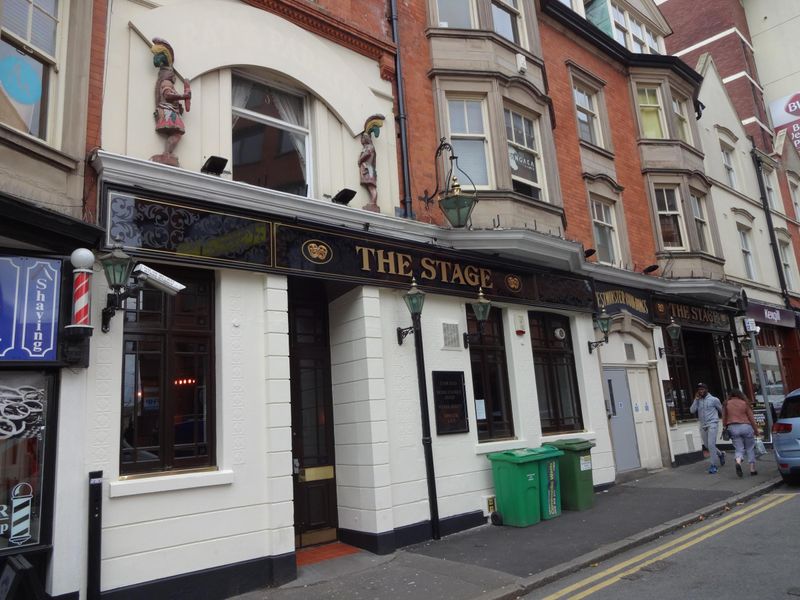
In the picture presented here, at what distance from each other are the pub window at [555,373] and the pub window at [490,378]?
952mm

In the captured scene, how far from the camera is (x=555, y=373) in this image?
1180cm

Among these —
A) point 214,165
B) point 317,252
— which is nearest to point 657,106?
point 317,252

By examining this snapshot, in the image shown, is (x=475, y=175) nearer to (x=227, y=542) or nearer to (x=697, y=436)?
(x=227, y=542)

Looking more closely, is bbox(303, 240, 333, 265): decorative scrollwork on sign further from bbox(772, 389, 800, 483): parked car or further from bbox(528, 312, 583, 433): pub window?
bbox(772, 389, 800, 483): parked car

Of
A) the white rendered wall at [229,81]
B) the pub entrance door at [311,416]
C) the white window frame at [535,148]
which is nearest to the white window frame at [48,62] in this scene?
the white rendered wall at [229,81]

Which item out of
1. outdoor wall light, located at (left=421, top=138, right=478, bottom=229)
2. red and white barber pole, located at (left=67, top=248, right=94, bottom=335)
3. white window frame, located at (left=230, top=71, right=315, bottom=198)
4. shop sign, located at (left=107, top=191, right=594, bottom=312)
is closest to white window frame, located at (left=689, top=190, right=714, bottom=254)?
shop sign, located at (left=107, top=191, right=594, bottom=312)

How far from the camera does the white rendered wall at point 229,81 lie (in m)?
7.04

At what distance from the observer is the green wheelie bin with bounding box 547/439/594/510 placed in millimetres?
9789

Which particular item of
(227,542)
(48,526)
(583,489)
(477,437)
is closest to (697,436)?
(583,489)

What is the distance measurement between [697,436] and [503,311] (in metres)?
8.07

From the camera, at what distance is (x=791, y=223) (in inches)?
925

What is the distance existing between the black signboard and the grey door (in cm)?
481

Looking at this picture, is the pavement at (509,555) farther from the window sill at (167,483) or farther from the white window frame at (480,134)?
the white window frame at (480,134)

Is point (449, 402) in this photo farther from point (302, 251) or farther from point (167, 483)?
point (167, 483)
